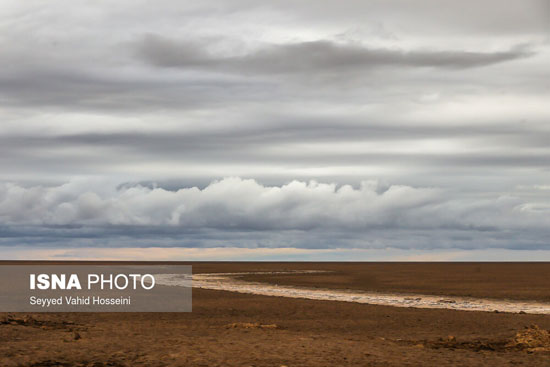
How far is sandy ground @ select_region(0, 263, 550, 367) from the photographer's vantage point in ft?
82.3

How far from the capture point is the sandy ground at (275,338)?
25.1 meters

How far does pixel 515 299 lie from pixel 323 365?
42.2m

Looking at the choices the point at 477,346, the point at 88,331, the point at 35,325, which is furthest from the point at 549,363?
the point at 35,325

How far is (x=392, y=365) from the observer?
2422cm

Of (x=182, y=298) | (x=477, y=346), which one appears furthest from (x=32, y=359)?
(x=182, y=298)

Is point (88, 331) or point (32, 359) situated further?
point (88, 331)

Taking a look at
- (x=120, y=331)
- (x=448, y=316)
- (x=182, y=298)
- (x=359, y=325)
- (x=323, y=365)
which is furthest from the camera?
(x=182, y=298)

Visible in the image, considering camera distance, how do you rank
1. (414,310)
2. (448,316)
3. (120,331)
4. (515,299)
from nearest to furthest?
(120,331)
(448,316)
(414,310)
(515,299)

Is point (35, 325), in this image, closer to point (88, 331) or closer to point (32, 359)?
point (88, 331)

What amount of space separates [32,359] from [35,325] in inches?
458

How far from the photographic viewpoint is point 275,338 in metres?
31.2

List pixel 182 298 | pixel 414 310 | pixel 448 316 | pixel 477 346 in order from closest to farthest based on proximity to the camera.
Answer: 1. pixel 477 346
2. pixel 448 316
3. pixel 414 310
4. pixel 182 298

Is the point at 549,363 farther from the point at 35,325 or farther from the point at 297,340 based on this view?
the point at 35,325

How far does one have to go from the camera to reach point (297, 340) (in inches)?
1195
